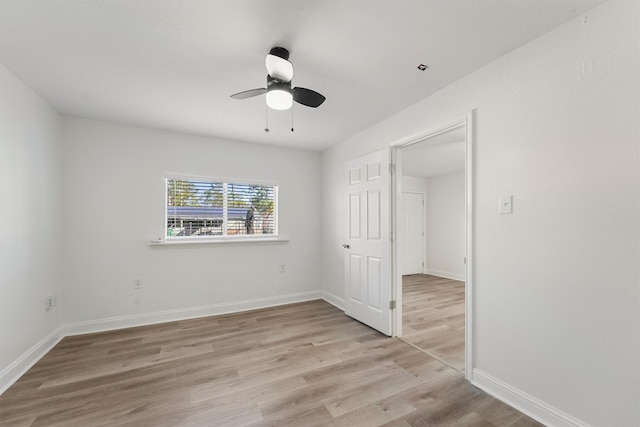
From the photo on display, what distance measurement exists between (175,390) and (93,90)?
2669mm

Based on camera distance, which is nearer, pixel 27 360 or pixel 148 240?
pixel 27 360

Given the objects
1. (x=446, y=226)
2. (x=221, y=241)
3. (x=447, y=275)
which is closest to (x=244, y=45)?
(x=221, y=241)

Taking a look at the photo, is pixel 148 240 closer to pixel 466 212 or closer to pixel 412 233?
pixel 466 212

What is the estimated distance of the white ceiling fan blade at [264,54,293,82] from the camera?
167cm

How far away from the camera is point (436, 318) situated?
3.43 meters

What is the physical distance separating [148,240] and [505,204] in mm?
3811

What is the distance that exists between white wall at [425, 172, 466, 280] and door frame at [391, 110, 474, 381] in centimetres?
354

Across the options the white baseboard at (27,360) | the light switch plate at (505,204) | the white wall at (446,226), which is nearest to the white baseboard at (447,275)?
the white wall at (446,226)

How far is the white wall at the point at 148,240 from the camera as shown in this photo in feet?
9.72

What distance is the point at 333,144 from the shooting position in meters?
3.97

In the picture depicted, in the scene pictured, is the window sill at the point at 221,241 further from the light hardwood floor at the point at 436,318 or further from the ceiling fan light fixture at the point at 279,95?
the ceiling fan light fixture at the point at 279,95

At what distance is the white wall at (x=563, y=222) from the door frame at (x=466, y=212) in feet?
0.16

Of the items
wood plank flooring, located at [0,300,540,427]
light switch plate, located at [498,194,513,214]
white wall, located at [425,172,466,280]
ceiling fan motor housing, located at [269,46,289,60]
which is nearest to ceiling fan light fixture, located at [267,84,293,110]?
ceiling fan motor housing, located at [269,46,289,60]

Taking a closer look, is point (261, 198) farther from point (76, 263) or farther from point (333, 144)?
point (76, 263)
